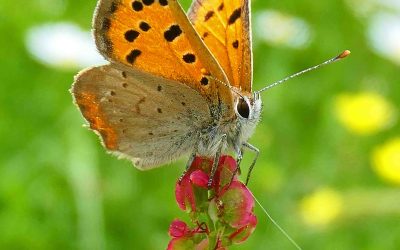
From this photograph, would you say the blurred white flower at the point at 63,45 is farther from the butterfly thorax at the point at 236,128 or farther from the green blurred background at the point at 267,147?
the butterfly thorax at the point at 236,128

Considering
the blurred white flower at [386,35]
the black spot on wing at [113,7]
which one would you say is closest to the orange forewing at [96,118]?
the black spot on wing at [113,7]

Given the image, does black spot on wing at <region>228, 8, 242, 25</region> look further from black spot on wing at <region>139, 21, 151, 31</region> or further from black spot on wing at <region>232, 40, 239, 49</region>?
black spot on wing at <region>139, 21, 151, 31</region>

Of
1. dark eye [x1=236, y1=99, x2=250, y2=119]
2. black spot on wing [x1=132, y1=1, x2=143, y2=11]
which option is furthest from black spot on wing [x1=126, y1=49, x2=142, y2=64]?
dark eye [x1=236, y1=99, x2=250, y2=119]

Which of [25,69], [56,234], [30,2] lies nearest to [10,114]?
[25,69]

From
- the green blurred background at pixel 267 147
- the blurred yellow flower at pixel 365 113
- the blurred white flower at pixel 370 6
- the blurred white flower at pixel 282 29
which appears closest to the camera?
the green blurred background at pixel 267 147

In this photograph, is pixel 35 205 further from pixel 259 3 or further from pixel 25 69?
pixel 259 3

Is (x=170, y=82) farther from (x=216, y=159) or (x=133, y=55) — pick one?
(x=216, y=159)

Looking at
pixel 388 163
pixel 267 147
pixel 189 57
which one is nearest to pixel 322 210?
pixel 267 147
